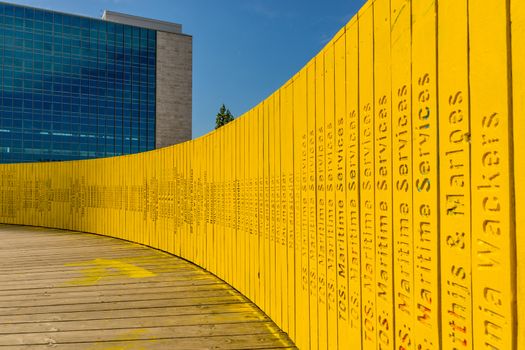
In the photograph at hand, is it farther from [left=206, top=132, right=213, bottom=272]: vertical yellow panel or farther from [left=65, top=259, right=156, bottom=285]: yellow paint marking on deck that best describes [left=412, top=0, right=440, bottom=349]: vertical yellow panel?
[left=65, top=259, right=156, bottom=285]: yellow paint marking on deck

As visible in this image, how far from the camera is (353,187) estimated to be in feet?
6.41

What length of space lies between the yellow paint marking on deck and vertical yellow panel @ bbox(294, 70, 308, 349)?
3.23 metres

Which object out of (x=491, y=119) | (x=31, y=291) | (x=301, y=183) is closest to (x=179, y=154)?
(x=31, y=291)

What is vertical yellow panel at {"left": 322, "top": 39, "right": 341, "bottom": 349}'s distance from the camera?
2.20 metres

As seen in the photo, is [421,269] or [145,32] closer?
[421,269]

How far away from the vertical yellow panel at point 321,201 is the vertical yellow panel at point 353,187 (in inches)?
12.5

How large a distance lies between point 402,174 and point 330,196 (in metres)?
0.72

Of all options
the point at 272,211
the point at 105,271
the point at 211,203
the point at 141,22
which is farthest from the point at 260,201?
the point at 141,22

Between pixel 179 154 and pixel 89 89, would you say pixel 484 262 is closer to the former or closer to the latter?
pixel 179 154

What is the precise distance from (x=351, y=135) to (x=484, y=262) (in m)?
0.99

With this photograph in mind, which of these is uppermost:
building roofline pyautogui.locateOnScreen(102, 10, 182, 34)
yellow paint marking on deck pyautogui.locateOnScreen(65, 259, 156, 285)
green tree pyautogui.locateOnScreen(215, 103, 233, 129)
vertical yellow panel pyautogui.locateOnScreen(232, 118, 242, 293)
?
building roofline pyautogui.locateOnScreen(102, 10, 182, 34)


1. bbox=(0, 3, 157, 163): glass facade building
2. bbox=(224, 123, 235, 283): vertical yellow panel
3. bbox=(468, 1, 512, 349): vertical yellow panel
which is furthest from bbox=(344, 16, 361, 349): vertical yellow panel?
bbox=(0, 3, 157, 163): glass facade building

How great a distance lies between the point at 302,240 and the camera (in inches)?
108

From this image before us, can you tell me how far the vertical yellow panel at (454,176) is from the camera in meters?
1.20
